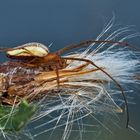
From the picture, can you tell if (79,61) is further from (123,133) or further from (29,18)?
(29,18)

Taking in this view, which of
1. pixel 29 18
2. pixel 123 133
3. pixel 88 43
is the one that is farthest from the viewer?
pixel 29 18

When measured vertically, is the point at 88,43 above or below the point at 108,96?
above

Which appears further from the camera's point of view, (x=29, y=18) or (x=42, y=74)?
(x=29, y=18)

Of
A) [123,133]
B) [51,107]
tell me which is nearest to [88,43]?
[51,107]

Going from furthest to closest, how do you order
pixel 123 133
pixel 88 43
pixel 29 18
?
pixel 29 18
pixel 123 133
pixel 88 43

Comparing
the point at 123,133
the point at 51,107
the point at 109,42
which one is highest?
the point at 109,42

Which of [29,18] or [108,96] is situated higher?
[29,18]

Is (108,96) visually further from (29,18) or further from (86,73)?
(29,18)

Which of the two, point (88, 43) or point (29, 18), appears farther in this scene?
point (29, 18)

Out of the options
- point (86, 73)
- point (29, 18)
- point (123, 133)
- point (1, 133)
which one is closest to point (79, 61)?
point (86, 73)
